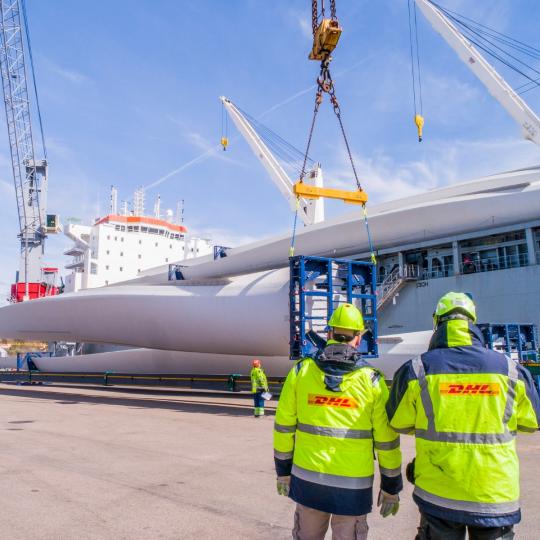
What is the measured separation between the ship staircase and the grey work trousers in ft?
69.9

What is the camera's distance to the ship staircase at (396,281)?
2348cm

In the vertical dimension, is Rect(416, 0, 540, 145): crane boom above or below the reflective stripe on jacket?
above

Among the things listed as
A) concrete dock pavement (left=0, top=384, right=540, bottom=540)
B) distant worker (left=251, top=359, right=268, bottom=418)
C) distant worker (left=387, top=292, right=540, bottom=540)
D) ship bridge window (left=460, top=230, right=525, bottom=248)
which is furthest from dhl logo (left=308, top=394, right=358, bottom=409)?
ship bridge window (left=460, top=230, right=525, bottom=248)

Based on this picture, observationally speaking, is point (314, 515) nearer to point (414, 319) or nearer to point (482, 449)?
point (482, 449)

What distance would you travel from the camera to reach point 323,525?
2852 mm

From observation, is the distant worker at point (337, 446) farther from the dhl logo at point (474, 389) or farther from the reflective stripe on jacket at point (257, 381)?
Answer: the reflective stripe on jacket at point (257, 381)

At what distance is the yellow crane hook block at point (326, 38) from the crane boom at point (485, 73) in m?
17.9

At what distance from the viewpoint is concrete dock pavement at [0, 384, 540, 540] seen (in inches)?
169

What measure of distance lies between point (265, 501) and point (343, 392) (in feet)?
A: 9.38

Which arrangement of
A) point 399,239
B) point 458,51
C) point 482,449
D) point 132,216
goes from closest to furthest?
1. point 482,449
2. point 399,239
3. point 458,51
4. point 132,216

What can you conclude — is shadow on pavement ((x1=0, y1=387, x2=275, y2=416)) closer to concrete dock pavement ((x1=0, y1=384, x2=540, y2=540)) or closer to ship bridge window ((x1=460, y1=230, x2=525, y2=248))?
concrete dock pavement ((x1=0, y1=384, x2=540, y2=540))

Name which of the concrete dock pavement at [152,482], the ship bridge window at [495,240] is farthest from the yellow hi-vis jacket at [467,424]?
the ship bridge window at [495,240]

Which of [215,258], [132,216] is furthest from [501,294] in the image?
[132,216]

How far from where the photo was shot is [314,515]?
2.84 m
